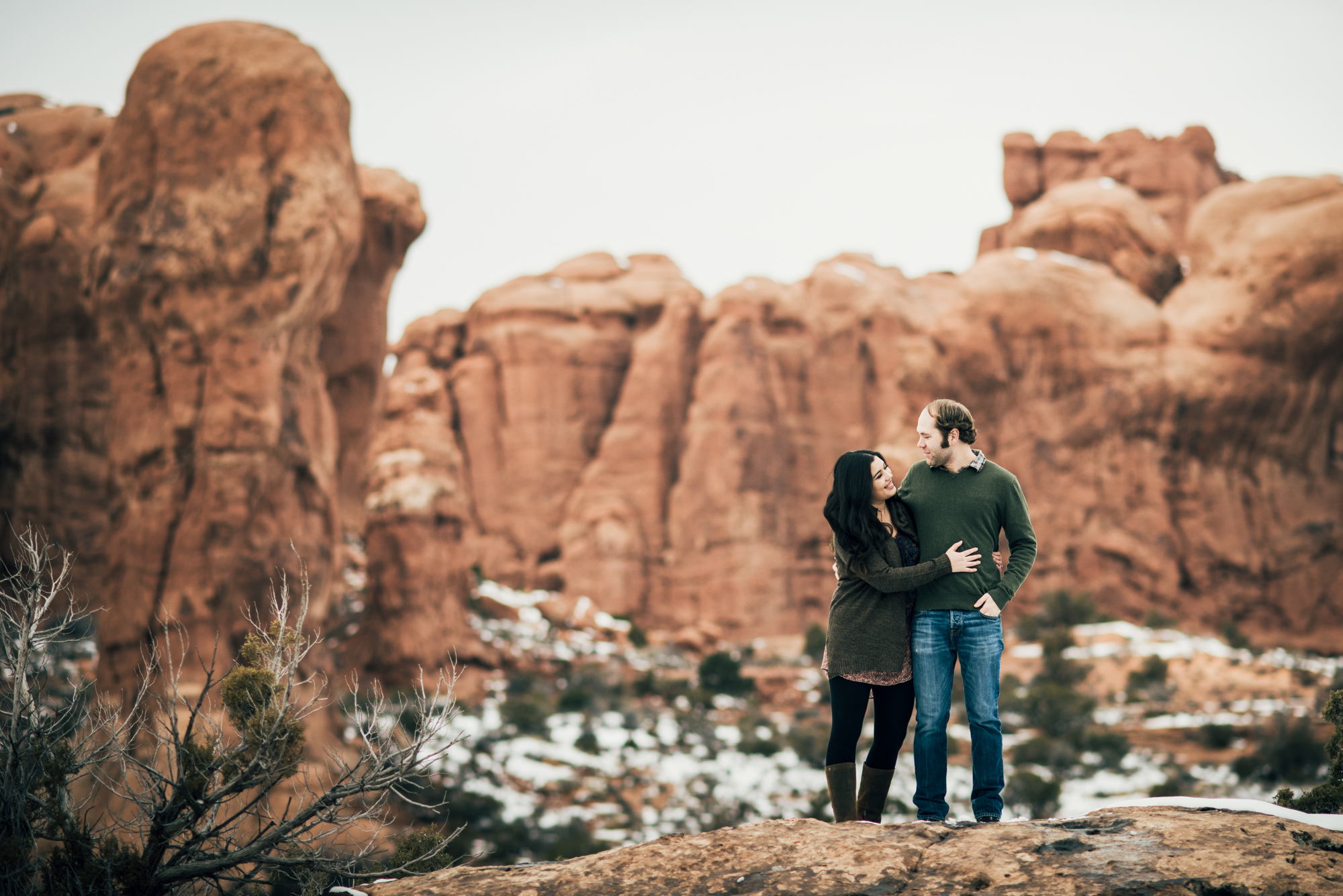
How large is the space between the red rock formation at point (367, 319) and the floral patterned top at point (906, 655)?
26.1m

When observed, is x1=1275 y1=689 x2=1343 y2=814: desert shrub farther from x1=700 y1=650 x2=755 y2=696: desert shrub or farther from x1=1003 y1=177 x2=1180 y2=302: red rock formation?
x1=1003 y1=177 x2=1180 y2=302: red rock formation

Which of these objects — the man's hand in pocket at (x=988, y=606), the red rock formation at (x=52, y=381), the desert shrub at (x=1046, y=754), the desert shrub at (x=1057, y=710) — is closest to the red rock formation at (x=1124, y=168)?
the desert shrub at (x=1057, y=710)

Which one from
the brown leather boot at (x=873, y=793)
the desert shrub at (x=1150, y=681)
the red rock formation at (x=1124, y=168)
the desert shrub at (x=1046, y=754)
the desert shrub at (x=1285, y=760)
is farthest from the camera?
the red rock formation at (x=1124, y=168)

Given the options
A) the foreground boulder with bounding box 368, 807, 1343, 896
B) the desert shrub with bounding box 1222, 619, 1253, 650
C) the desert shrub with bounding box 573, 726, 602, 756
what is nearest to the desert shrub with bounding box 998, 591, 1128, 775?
the desert shrub with bounding box 1222, 619, 1253, 650

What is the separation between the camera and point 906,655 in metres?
5.57

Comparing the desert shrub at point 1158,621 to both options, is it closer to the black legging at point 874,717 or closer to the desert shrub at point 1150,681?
the desert shrub at point 1150,681

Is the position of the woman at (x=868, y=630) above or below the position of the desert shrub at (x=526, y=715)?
above

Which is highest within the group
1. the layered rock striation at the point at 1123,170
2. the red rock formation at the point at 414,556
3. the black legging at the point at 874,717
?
the layered rock striation at the point at 1123,170

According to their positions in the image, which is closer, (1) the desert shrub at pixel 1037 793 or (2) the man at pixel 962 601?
(2) the man at pixel 962 601

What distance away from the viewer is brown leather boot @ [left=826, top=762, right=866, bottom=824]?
18.1ft

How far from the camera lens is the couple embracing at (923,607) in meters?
5.42

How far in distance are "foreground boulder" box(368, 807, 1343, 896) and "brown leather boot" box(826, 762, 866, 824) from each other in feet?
1.21

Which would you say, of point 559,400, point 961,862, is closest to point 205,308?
point 961,862

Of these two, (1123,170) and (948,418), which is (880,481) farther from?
(1123,170)
